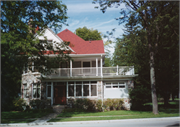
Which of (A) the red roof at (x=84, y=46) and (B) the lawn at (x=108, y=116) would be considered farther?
(A) the red roof at (x=84, y=46)

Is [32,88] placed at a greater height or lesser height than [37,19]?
lesser

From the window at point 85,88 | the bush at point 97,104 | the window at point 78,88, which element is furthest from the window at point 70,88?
the bush at point 97,104

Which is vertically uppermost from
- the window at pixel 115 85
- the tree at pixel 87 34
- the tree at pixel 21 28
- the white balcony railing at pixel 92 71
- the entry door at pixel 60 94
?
the tree at pixel 87 34

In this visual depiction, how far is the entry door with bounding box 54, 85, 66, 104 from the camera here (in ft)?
69.8

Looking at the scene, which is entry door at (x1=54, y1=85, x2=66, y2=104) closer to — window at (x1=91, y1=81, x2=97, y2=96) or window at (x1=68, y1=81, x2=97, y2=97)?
window at (x1=68, y1=81, x2=97, y2=97)

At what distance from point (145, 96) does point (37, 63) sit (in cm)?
1152

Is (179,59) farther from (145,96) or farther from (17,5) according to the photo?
(17,5)

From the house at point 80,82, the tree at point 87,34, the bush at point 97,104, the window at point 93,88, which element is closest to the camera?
the bush at point 97,104

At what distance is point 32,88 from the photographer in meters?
21.5

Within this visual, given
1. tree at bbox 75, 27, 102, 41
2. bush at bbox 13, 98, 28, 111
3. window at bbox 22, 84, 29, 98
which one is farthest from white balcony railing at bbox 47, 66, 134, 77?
tree at bbox 75, 27, 102, 41

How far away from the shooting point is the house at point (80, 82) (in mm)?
20156

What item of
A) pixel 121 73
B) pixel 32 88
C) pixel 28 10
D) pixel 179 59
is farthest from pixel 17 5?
pixel 179 59

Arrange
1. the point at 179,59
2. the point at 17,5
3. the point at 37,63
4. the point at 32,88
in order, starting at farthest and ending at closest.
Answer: the point at 32,88 < the point at 179,59 < the point at 37,63 < the point at 17,5

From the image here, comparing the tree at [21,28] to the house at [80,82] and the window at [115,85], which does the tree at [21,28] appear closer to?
the house at [80,82]
